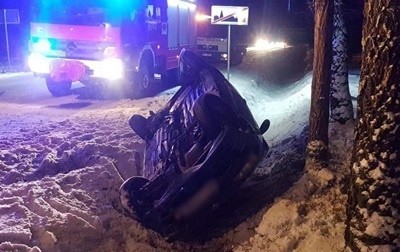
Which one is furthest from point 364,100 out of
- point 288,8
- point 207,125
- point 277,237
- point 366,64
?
point 288,8

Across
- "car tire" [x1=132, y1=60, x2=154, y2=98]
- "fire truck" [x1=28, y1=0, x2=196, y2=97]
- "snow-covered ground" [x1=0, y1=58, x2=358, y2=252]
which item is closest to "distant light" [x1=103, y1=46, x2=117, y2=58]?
"fire truck" [x1=28, y1=0, x2=196, y2=97]

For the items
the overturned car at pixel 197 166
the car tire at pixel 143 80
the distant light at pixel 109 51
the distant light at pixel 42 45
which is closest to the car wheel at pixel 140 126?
the overturned car at pixel 197 166

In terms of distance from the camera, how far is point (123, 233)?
466cm

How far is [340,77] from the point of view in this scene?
6703mm

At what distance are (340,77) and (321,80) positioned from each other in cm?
197

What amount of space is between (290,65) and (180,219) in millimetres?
16388

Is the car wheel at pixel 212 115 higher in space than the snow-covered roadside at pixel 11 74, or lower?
higher

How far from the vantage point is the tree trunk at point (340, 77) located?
647 centimetres

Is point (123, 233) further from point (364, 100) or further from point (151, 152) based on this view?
point (364, 100)

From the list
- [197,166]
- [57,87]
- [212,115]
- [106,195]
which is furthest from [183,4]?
[197,166]

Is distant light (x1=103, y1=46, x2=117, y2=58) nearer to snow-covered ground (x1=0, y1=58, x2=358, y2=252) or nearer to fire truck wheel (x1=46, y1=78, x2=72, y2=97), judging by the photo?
fire truck wheel (x1=46, y1=78, x2=72, y2=97)

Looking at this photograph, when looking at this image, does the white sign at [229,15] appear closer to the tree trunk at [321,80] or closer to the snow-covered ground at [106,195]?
the snow-covered ground at [106,195]

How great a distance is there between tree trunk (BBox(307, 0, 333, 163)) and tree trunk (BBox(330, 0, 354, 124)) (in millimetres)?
1569

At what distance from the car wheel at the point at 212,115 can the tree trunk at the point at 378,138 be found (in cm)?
174
